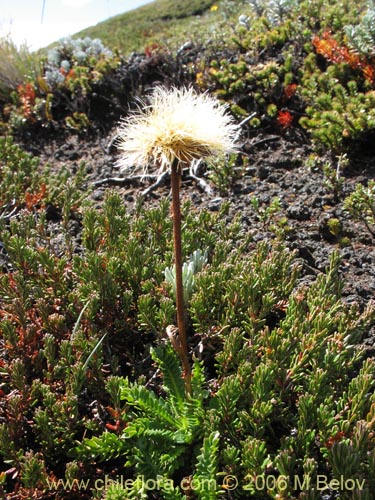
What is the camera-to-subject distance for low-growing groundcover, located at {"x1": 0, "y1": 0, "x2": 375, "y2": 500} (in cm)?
211

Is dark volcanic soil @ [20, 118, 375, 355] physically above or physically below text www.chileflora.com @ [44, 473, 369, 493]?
above

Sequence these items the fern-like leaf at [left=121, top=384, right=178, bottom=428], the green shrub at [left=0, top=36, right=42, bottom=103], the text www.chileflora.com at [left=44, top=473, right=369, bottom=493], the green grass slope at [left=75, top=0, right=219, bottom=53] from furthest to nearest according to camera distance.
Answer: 1. the green grass slope at [left=75, top=0, right=219, bottom=53]
2. the green shrub at [left=0, top=36, right=42, bottom=103]
3. the fern-like leaf at [left=121, top=384, right=178, bottom=428]
4. the text www.chileflora.com at [left=44, top=473, right=369, bottom=493]

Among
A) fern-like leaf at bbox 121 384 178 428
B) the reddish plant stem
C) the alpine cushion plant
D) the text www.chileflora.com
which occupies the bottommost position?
the text www.chileflora.com

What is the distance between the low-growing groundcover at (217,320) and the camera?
6.91 ft

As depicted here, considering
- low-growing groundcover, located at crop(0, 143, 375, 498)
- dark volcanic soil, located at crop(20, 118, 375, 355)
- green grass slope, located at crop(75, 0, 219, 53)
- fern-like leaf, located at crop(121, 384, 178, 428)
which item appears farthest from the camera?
green grass slope, located at crop(75, 0, 219, 53)

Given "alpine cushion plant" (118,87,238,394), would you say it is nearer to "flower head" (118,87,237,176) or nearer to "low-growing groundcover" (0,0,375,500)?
"flower head" (118,87,237,176)

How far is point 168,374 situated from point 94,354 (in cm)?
41

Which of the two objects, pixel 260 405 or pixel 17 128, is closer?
pixel 260 405

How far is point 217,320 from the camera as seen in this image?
292cm

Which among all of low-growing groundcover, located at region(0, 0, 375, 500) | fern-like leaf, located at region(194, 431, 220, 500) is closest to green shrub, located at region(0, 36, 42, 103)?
low-growing groundcover, located at region(0, 0, 375, 500)

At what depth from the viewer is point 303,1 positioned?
23.5ft

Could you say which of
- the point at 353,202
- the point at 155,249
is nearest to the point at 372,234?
the point at 353,202

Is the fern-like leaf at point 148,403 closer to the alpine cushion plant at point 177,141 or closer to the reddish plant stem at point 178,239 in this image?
the reddish plant stem at point 178,239

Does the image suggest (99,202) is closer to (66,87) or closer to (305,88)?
(305,88)
